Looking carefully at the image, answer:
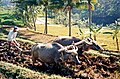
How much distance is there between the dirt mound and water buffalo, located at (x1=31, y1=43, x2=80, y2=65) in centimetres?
42

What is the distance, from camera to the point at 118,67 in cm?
1327

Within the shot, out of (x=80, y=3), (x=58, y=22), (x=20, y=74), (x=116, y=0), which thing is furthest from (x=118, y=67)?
(x=116, y=0)

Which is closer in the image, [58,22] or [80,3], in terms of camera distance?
[80,3]

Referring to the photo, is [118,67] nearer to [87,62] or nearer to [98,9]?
[87,62]

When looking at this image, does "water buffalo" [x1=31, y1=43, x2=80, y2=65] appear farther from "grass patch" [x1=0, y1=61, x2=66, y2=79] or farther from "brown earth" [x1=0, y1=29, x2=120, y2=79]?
"grass patch" [x1=0, y1=61, x2=66, y2=79]

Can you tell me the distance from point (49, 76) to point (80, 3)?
23.0m

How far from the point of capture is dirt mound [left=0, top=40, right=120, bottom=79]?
1238cm

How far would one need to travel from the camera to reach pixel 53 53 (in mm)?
13148

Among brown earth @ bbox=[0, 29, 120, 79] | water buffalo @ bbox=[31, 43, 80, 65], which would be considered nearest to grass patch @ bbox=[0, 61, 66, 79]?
brown earth @ bbox=[0, 29, 120, 79]

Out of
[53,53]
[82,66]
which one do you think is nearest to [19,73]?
[53,53]

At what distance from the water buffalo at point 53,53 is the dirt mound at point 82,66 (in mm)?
421

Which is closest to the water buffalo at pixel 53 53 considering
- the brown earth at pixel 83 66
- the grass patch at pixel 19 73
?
the brown earth at pixel 83 66

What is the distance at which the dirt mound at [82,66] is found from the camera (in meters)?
12.4

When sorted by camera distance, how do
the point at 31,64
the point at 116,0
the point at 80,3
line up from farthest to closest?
the point at 116,0, the point at 80,3, the point at 31,64
